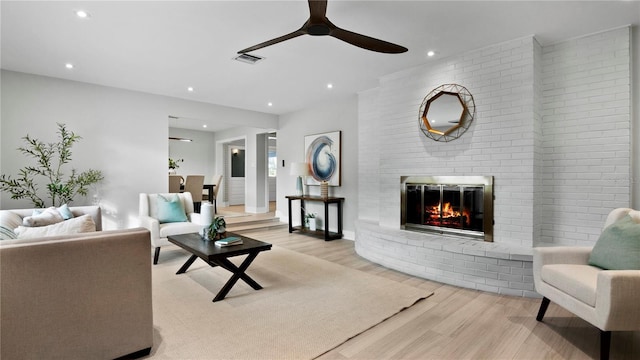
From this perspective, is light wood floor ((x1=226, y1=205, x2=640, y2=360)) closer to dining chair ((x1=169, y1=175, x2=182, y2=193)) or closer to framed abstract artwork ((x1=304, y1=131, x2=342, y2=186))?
framed abstract artwork ((x1=304, y1=131, x2=342, y2=186))

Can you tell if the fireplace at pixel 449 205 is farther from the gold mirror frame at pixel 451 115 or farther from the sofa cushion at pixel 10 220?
the sofa cushion at pixel 10 220

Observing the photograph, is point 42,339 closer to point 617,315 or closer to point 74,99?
point 617,315

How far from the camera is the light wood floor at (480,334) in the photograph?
2020mm

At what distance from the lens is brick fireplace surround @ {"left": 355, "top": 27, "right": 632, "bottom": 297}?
3029mm

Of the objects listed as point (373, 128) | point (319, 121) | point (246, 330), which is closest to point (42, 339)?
point (246, 330)

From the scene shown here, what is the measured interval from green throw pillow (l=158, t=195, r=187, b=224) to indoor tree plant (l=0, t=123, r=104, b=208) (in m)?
1.22

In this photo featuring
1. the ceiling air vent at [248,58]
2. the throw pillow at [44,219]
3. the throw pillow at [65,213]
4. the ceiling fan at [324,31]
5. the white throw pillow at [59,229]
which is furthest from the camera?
the ceiling air vent at [248,58]

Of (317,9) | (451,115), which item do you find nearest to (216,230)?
(317,9)

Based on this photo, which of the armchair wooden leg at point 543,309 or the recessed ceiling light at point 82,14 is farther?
the recessed ceiling light at point 82,14

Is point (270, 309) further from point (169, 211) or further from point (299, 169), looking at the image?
point (299, 169)

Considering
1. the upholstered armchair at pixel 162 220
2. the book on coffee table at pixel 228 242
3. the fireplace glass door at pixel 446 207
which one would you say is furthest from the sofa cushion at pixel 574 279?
the upholstered armchair at pixel 162 220

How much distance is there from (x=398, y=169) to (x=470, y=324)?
225 cm

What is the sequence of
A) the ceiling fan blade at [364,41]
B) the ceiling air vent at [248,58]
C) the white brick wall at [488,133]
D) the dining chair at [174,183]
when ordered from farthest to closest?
the dining chair at [174,183], the ceiling air vent at [248,58], the white brick wall at [488,133], the ceiling fan blade at [364,41]

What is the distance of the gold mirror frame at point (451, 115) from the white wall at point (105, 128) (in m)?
4.09
